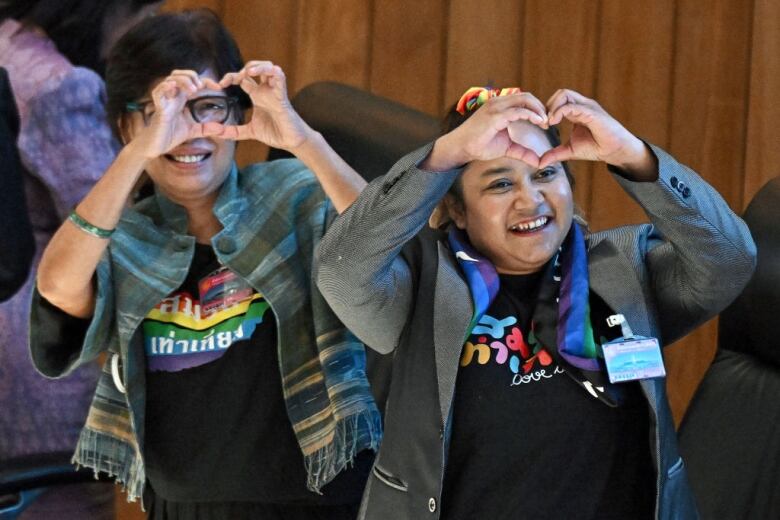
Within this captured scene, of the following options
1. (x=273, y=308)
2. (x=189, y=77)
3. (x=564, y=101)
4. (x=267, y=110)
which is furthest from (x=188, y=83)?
(x=564, y=101)

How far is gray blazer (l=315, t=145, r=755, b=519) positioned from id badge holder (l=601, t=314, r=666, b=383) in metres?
0.02

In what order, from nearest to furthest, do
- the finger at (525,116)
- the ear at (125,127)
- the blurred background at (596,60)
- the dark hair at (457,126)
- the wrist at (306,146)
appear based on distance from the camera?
the finger at (525,116)
the dark hair at (457,126)
the wrist at (306,146)
the ear at (125,127)
the blurred background at (596,60)

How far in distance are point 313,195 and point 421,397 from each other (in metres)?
0.45

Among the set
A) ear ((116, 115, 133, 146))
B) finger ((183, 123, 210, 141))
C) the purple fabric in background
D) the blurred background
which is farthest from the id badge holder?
the purple fabric in background

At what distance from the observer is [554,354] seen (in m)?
1.59

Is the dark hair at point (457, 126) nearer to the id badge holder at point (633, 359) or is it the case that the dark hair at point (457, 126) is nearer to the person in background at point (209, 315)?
the person in background at point (209, 315)

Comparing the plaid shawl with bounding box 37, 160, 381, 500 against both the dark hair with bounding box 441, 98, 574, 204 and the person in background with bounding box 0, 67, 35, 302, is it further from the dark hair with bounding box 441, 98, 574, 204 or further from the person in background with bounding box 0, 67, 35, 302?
the person in background with bounding box 0, 67, 35, 302

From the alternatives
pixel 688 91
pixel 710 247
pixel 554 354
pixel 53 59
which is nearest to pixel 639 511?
pixel 554 354

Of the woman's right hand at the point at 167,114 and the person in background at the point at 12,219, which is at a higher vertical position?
the woman's right hand at the point at 167,114

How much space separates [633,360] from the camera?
1.57m

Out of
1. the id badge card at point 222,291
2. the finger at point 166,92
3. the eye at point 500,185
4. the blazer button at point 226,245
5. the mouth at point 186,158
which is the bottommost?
the id badge card at point 222,291

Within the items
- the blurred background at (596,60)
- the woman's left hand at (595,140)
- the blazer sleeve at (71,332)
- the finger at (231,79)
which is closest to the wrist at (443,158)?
the woman's left hand at (595,140)

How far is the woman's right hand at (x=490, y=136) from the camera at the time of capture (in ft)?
5.00

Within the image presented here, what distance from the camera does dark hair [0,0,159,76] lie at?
116 inches
